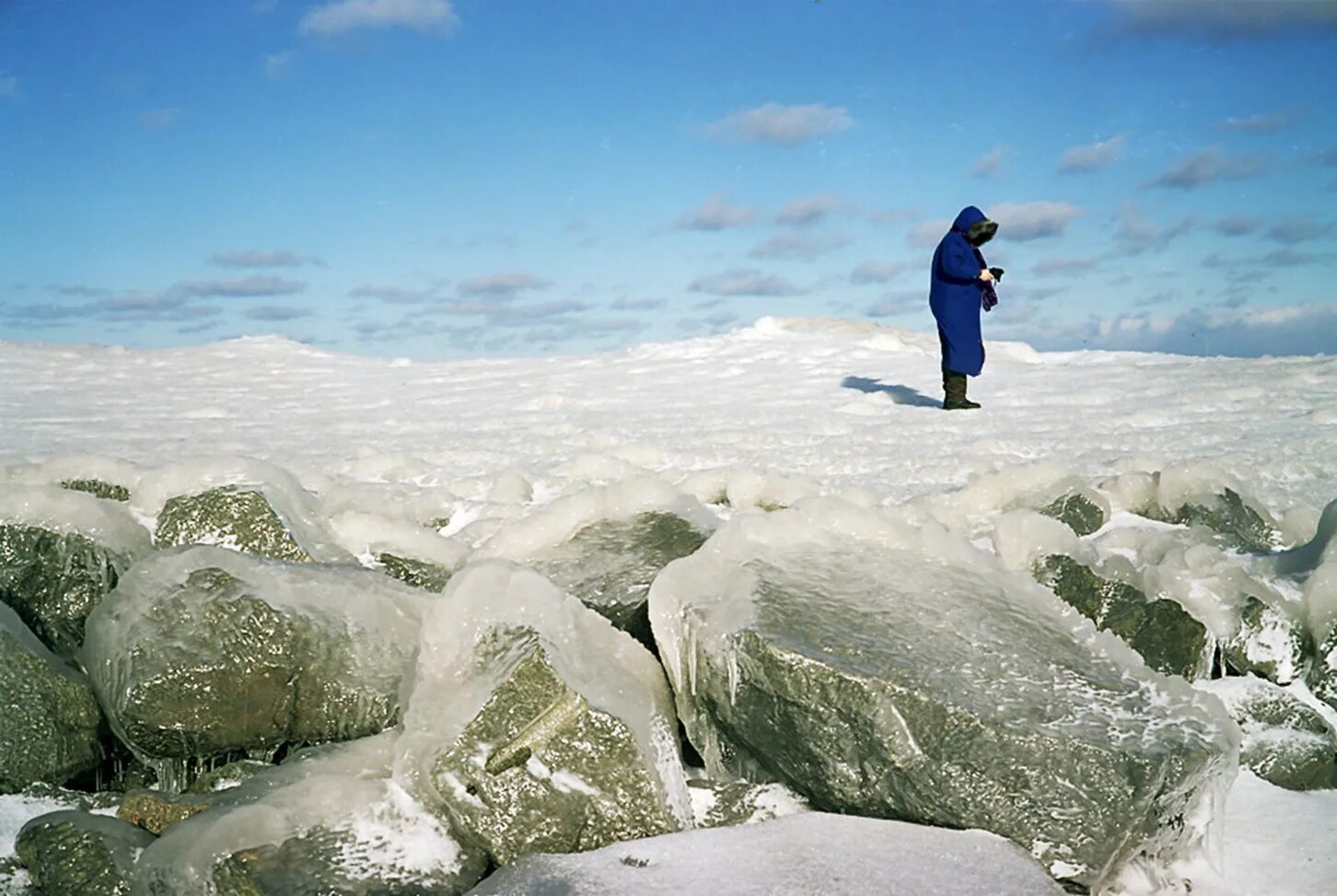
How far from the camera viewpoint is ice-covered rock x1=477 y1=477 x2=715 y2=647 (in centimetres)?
421

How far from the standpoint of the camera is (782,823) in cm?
310

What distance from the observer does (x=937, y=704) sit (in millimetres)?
3160

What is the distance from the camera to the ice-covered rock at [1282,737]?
3.69m

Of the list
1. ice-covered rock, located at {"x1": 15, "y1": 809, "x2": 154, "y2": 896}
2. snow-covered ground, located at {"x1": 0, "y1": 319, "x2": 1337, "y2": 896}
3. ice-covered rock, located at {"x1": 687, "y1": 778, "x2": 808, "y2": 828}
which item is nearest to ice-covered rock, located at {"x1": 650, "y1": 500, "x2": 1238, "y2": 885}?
ice-covered rock, located at {"x1": 687, "y1": 778, "x2": 808, "y2": 828}

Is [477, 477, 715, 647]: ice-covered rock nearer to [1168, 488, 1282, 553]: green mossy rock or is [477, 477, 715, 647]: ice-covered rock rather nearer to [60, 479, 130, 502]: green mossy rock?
[60, 479, 130, 502]: green mossy rock

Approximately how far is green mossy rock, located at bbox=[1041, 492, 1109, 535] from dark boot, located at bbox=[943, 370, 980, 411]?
13.7ft

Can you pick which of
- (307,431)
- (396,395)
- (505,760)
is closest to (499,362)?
(396,395)

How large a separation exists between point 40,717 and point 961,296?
814 cm

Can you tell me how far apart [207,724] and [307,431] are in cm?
523

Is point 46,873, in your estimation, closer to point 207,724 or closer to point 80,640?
point 207,724

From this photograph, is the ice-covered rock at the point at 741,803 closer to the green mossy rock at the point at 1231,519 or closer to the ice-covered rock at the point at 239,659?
the ice-covered rock at the point at 239,659

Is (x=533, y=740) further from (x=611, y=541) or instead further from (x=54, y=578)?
(x=54, y=578)

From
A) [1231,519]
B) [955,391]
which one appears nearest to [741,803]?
[1231,519]

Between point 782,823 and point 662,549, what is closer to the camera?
point 782,823
